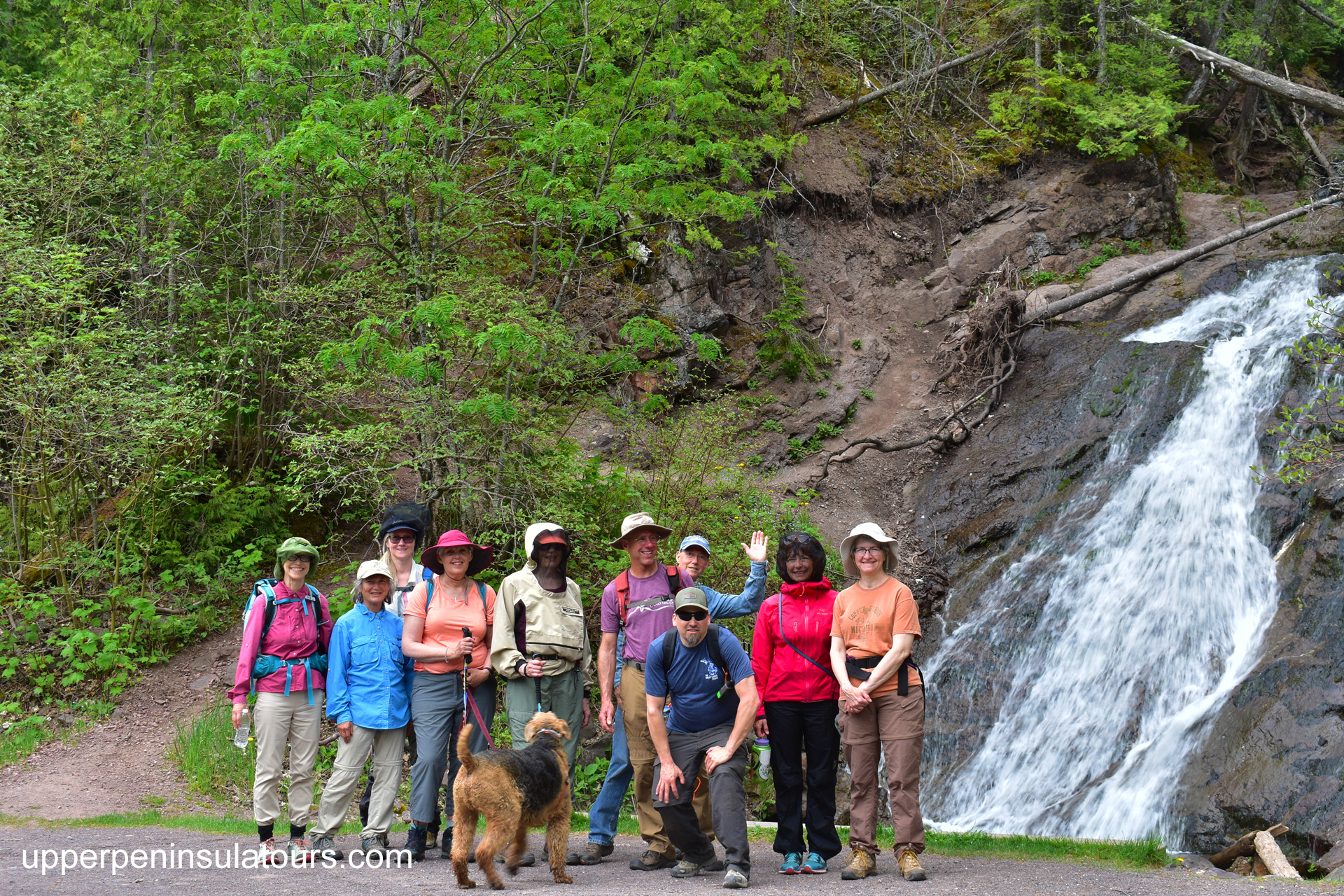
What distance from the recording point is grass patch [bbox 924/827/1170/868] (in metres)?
6.02

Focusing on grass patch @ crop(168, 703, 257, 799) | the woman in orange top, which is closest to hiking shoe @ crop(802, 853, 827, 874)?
the woman in orange top

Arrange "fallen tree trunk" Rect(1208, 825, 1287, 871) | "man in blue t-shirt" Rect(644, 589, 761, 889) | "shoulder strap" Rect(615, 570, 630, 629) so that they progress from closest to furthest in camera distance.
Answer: "man in blue t-shirt" Rect(644, 589, 761, 889)
"shoulder strap" Rect(615, 570, 630, 629)
"fallen tree trunk" Rect(1208, 825, 1287, 871)

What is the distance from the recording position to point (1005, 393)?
57.7 feet

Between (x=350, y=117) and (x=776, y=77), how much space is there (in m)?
11.0

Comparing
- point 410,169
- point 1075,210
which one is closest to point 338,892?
point 410,169

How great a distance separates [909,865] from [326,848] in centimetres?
355

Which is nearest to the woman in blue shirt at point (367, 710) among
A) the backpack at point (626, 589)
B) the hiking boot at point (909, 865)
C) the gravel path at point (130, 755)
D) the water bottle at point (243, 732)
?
the water bottle at point (243, 732)

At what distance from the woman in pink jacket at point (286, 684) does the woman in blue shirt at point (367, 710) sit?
18cm

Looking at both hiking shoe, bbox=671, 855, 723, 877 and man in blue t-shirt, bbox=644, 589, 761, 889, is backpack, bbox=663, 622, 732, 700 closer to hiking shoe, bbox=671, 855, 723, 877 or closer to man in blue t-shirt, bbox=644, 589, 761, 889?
man in blue t-shirt, bbox=644, 589, 761, 889

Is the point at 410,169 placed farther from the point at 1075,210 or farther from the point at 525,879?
the point at 1075,210

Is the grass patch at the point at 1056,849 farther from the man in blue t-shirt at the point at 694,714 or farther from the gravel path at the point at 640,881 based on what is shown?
the man in blue t-shirt at the point at 694,714

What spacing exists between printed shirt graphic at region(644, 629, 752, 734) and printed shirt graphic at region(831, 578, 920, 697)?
2.14 feet

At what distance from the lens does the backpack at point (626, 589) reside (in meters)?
5.86

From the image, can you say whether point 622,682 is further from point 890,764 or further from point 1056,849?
point 1056,849
